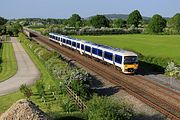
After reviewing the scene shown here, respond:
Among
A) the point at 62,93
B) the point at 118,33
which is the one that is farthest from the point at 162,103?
the point at 118,33

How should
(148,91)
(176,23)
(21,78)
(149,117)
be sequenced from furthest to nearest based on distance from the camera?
(176,23) → (21,78) → (148,91) → (149,117)

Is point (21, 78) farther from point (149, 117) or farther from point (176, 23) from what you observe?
point (176, 23)

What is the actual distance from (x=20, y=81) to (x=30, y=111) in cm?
2291

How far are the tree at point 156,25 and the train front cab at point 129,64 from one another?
122 meters

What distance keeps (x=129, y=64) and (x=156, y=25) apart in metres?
127

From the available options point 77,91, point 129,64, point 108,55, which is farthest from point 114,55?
point 77,91

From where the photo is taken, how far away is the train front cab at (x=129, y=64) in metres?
40.5

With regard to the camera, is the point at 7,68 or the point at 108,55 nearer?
the point at 108,55

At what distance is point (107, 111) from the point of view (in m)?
19.3

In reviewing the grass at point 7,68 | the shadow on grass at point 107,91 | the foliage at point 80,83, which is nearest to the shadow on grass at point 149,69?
the shadow on grass at point 107,91

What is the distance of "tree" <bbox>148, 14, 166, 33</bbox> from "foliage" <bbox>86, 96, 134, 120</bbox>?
143 metres

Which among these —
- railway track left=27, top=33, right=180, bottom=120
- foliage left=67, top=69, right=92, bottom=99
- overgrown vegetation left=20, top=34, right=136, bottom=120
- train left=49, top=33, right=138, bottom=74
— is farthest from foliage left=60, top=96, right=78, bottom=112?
train left=49, top=33, right=138, bottom=74

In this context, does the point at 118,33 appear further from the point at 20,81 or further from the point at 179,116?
the point at 179,116

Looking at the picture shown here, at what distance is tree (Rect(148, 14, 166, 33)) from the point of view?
162125mm
